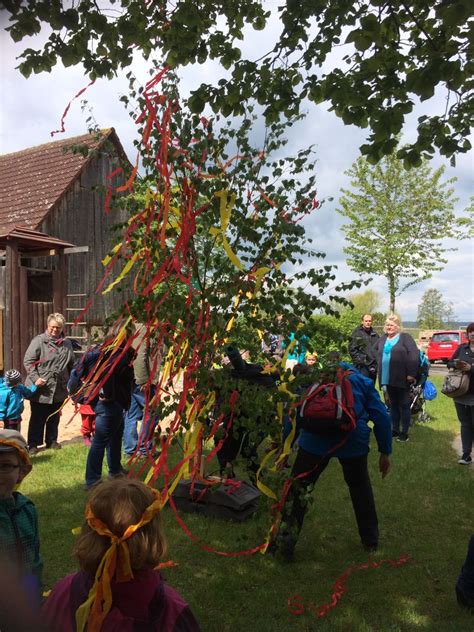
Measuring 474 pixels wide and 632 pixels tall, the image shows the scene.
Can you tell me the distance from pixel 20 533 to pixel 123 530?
39.5 inches

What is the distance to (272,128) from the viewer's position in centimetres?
330

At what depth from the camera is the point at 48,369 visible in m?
6.36

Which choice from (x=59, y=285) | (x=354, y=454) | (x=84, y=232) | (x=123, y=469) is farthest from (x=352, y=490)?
(x=84, y=232)

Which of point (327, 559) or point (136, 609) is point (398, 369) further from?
point (136, 609)

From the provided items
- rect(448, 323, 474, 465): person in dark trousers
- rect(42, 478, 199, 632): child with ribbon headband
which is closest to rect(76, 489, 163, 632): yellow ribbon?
rect(42, 478, 199, 632): child with ribbon headband

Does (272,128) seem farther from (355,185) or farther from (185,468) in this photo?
(355,185)

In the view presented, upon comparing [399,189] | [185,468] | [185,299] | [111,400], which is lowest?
[185,468]

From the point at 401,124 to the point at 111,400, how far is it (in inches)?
140

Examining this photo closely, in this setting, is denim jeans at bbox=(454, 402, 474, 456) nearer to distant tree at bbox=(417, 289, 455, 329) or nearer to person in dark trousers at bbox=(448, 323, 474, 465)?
person in dark trousers at bbox=(448, 323, 474, 465)

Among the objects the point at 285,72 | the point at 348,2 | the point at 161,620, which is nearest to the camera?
the point at 161,620

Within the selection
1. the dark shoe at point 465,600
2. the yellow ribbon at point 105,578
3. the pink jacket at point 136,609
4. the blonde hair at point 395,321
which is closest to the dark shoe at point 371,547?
the dark shoe at point 465,600

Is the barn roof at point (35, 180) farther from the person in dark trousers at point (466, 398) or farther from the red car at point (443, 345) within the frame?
the red car at point (443, 345)

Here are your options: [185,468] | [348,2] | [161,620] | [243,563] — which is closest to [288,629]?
[243,563]

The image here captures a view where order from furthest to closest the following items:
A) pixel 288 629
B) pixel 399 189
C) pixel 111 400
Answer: pixel 399 189, pixel 111 400, pixel 288 629
